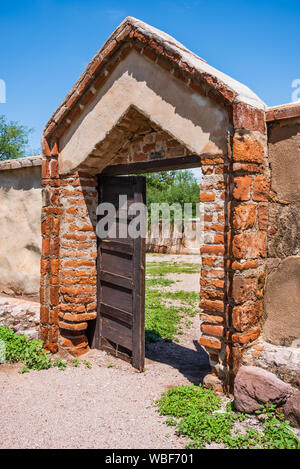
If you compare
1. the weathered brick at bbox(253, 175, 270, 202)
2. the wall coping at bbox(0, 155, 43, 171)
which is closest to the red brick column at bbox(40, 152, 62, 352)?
the wall coping at bbox(0, 155, 43, 171)

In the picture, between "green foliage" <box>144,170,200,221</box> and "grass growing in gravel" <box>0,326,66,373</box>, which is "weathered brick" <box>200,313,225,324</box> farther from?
"green foliage" <box>144,170,200,221</box>

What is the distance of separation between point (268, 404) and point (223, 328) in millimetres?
747

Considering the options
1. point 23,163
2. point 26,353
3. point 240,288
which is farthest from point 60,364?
point 23,163

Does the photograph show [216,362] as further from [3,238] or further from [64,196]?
[3,238]

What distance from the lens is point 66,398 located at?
3.94m

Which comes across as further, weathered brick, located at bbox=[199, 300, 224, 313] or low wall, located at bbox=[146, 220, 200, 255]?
low wall, located at bbox=[146, 220, 200, 255]

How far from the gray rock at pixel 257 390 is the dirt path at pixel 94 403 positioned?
25.8 inches

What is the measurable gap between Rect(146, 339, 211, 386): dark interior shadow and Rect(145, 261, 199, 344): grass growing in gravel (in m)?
0.26

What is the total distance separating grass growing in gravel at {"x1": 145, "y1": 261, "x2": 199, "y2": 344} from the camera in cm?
641

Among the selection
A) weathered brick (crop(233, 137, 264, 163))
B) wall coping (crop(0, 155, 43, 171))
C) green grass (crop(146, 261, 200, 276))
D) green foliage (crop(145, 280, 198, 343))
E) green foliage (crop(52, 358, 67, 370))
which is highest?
wall coping (crop(0, 155, 43, 171))

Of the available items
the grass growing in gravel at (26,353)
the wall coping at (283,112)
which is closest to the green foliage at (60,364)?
the grass growing in gravel at (26,353)

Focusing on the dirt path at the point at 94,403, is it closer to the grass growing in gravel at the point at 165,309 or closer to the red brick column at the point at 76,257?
the red brick column at the point at 76,257

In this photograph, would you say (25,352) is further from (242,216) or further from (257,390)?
(242,216)

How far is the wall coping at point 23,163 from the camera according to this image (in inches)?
209
